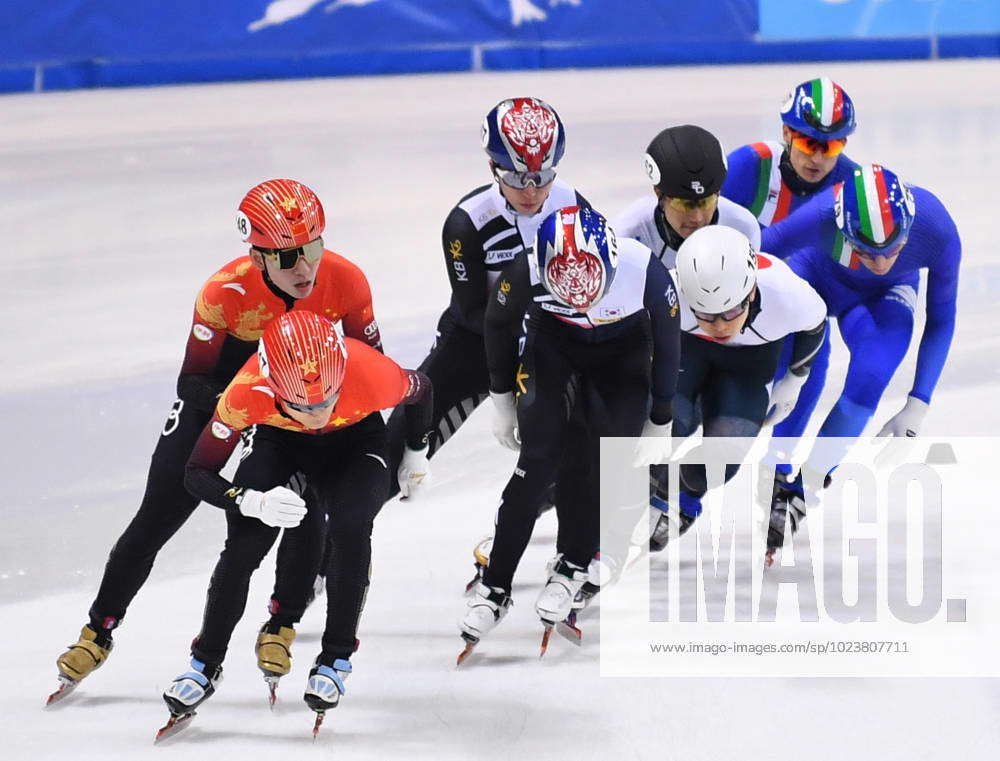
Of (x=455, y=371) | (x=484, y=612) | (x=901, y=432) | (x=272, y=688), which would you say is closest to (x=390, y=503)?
(x=455, y=371)

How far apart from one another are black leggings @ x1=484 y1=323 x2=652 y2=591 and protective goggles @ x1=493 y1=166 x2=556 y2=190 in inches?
20.4

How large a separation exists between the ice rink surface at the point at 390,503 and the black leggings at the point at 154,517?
22cm

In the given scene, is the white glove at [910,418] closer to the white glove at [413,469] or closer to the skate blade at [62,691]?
the white glove at [413,469]

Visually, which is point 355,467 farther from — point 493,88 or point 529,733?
point 493,88

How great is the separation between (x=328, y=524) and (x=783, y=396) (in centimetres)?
155

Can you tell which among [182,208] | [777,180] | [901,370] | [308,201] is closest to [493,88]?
[182,208]

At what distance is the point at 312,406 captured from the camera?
3.27 meters

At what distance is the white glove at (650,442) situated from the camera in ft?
13.0

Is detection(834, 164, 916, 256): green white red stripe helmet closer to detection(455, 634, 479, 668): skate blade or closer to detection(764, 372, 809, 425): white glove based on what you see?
detection(764, 372, 809, 425): white glove

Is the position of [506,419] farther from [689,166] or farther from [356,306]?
[689,166]

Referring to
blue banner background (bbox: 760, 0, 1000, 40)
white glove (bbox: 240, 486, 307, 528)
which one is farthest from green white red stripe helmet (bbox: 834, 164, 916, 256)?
blue banner background (bbox: 760, 0, 1000, 40)

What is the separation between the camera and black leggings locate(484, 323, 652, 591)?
3.78 m

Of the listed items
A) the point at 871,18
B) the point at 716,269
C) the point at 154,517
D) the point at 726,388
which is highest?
the point at 871,18

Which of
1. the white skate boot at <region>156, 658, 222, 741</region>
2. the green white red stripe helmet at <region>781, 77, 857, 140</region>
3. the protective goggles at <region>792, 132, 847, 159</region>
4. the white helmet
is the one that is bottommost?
the white skate boot at <region>156, 658, 222, 741</region>
